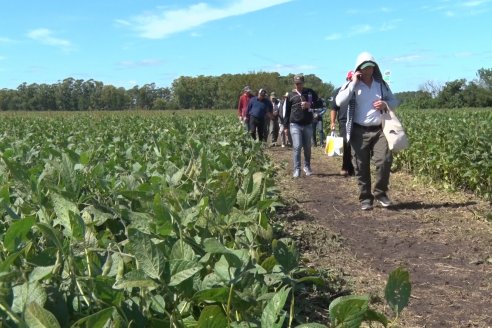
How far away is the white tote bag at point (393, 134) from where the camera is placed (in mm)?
6680

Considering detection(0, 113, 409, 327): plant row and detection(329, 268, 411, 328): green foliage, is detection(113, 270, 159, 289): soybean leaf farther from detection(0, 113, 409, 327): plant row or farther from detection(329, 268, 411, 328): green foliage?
detection(329, 268, 411, 328): green foliage

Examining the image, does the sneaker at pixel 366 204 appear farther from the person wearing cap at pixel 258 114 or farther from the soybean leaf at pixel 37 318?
the person wearing cap at pixel 258 114

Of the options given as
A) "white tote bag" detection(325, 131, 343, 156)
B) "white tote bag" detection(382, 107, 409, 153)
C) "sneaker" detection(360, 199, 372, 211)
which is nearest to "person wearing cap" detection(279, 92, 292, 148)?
"white tote bag" detection(325, 131, 343, 156)

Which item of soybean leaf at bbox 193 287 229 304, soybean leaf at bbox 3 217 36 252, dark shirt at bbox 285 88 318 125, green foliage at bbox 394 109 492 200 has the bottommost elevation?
green foliage at bbox 394 109 492 200

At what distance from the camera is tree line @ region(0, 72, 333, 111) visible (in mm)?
80750

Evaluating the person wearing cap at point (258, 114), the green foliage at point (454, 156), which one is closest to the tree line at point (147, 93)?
the person wearing cap at point (258, 114)

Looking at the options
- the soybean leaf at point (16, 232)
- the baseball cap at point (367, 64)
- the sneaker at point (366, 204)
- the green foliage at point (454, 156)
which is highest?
the baseball cap at point (367, 64)

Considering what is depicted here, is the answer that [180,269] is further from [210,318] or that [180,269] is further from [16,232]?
[16,232]

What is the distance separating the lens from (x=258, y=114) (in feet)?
47.9

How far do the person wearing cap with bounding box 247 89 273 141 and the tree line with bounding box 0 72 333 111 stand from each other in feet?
196

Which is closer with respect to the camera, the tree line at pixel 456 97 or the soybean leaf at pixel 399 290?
the soybean leaf at pixel 399 290

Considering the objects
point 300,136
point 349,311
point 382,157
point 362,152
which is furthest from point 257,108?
point 349,311

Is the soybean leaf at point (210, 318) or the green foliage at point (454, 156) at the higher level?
the soybean leaf at point (210, 318)

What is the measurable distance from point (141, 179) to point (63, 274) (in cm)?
142
